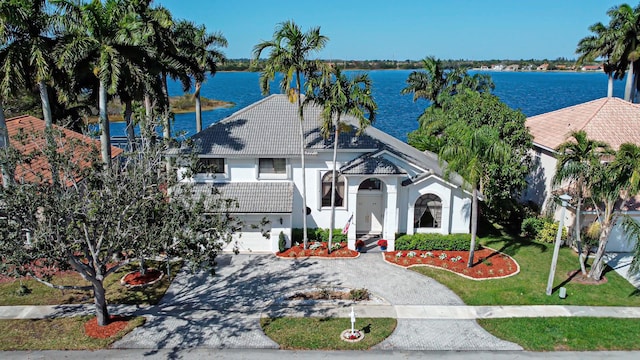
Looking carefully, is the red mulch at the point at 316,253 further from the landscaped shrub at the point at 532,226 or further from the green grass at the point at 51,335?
the landscaped shrub at the point at 532,226

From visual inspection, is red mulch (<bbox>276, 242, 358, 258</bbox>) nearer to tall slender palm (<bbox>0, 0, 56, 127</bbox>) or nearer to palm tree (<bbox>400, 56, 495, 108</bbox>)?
tall slender palm (<bbox>0, 0, 56, 127</bbox>)

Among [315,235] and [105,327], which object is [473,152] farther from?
[105,327]

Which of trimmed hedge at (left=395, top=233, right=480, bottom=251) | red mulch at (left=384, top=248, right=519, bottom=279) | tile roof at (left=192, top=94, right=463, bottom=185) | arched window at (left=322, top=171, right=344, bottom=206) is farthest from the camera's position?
arched window at (left=322, top=171, right=344, bottom=206)

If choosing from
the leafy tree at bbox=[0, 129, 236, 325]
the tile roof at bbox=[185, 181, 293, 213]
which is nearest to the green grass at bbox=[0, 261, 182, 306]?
the leafy tree at bbox=[0, 129, 236, 325]

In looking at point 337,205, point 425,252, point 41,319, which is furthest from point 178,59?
point 425,252

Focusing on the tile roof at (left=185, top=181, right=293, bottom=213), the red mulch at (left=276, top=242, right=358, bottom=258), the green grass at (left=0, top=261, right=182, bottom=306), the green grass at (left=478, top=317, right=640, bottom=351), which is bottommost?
the green grass at (left=478, top=317, right=640, bottom=351)

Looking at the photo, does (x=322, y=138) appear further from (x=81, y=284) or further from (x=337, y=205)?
(x=81, y=284)

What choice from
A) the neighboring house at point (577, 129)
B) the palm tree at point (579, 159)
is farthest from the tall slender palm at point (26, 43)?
the neighboring house at point (577, 129)
